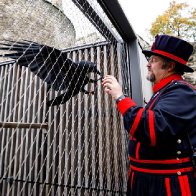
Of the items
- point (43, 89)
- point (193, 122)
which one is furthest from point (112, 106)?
point (193, 122)

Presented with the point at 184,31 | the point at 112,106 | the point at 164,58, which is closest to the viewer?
the point at 164,58

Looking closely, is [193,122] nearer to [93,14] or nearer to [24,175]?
[93,14]

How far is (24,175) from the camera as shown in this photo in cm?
450

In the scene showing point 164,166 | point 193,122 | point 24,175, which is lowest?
point 24,175

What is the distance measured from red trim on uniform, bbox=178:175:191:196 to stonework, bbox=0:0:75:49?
14353 millimetres

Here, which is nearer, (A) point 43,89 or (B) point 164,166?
(B) point 164,166

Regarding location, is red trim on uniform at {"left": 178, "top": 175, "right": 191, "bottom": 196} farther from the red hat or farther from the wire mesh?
the wire mesh

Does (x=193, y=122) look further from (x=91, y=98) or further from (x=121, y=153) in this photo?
(x=91, y=98)

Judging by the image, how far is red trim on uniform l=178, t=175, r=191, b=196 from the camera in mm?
1431

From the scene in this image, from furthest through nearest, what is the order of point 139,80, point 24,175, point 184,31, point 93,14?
point 184,31 < point 24,175 < point 139,80 < point 93,14

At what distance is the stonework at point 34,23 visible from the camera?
14.9m

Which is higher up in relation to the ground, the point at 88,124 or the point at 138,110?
the point at 88,124

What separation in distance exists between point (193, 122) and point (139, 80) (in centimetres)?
132

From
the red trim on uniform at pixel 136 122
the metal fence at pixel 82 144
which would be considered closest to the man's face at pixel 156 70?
the red trim on uniform at pixel 136 122
